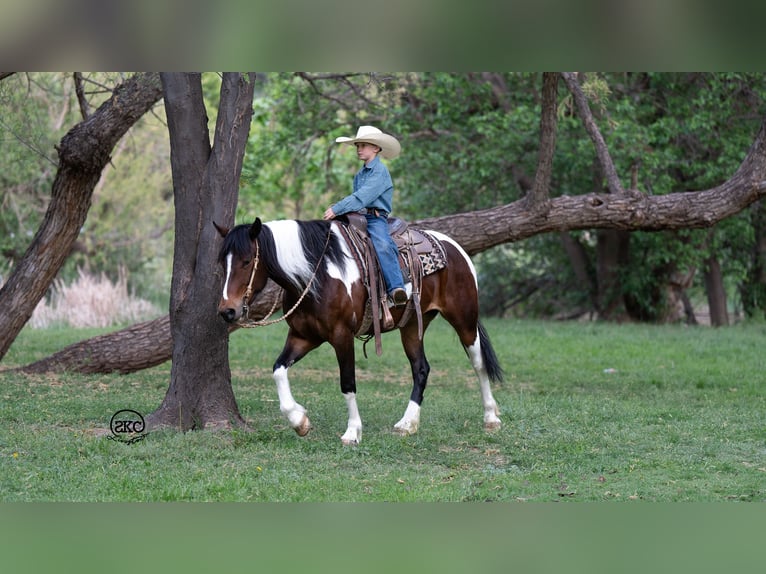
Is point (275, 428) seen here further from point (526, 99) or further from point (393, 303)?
point (526, 99)

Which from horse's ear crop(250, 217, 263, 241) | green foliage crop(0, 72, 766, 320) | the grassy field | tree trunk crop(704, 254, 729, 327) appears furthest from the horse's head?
tree trunk crop(704, 254, 729, 327)

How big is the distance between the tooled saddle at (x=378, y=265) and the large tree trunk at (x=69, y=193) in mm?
3552

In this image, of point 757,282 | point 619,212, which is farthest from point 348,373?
point 757,282

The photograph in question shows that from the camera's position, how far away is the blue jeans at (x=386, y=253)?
7008mm

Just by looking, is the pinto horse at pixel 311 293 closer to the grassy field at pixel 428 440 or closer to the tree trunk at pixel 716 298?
the grassy field at pixel 428 440

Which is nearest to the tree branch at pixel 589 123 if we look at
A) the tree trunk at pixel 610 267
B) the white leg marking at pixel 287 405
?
the white leg marking at pixel 287 405

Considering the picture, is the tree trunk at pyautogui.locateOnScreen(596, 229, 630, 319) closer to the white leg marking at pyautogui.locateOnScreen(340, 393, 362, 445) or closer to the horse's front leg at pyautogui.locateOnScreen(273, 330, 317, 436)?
the white leg marking at pyautogui.locateOnScreen(340, 393, 362, 445)

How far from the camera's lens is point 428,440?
7059 mm

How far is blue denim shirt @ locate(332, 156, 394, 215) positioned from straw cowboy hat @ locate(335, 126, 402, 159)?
131 mm

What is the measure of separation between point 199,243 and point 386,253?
151 centimetres

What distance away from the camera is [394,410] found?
8.45 meters

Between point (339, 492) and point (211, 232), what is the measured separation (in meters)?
2.66

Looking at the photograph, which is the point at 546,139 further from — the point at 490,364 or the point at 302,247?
the point at 302,247

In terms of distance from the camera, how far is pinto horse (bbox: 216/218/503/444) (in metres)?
6.41
